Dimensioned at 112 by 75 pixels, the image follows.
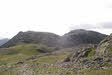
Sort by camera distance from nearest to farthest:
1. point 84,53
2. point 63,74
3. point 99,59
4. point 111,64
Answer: point 63,74 → point 111,64 → point 99,59 → point 84,53

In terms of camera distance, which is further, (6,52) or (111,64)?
(6,52)

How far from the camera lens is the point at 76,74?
3350 cm

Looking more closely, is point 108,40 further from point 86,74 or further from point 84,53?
point 86,74

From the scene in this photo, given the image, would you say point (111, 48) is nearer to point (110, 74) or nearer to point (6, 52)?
point (110, 74)

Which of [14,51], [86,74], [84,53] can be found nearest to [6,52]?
[14,51]

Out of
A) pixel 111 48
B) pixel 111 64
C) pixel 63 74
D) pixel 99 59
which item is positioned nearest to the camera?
pixel 63 74

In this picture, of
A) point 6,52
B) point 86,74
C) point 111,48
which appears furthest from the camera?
point 6,52

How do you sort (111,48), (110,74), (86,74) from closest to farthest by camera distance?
(110,74)
(86,74)
(111,48)

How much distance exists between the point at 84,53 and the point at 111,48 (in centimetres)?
1171

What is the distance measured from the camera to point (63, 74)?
35.1m

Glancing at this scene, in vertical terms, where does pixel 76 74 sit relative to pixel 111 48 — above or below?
below

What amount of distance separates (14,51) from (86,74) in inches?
6847

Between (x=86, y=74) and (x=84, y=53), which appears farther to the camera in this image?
(x=84, y=53)

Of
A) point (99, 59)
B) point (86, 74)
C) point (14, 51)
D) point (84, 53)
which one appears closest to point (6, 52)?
point (14, 51)
